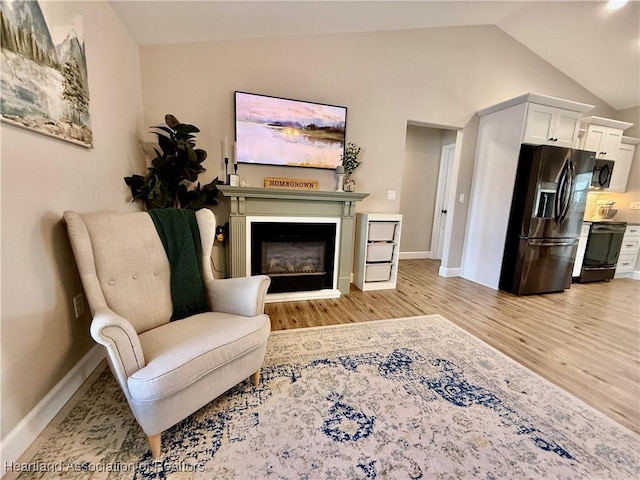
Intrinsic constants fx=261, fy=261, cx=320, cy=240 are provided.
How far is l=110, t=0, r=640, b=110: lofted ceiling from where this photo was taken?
2.20 meters

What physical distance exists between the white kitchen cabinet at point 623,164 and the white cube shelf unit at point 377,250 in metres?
4.00

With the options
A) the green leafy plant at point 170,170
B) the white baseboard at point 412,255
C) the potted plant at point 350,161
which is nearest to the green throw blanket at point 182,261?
the green leafy plant at point 170,170

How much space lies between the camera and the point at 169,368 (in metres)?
1.05

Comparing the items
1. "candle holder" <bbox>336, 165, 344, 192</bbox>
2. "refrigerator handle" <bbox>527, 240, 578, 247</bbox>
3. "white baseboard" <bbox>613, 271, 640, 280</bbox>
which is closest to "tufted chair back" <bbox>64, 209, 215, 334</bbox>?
"candle holder" <bbox>336, 165, 344, 192</bbox>

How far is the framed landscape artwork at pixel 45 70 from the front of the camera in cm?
105

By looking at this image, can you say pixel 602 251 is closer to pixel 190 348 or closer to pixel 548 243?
pixel 548 243

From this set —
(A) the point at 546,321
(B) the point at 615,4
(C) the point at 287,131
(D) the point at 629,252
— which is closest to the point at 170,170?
(C) the point at 287,131

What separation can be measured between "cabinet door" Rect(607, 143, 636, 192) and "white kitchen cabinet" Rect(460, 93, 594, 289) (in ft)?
5.93

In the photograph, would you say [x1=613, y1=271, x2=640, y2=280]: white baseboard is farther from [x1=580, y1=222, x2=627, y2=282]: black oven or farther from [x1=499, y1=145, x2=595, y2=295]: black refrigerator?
[x1=499, y1=145, x2=595, y2=295]: black refrigerator

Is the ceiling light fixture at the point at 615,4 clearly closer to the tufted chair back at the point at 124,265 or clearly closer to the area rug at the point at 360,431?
the area rug at the point at 360,431

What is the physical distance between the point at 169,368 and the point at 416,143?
509 cm

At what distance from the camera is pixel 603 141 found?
12.8 feet

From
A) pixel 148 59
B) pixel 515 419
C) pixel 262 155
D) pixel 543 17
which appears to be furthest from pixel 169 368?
pixel 543 17

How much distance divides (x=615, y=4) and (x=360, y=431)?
490 cm
